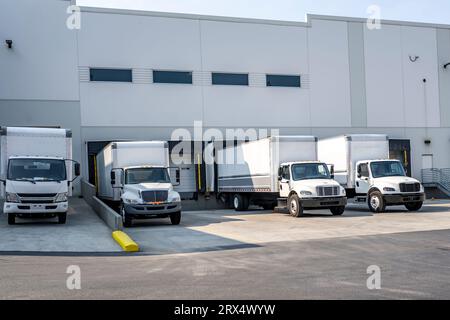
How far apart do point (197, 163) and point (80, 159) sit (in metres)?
7.07

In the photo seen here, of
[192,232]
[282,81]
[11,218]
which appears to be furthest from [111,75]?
[192,232]

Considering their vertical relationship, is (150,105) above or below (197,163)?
above

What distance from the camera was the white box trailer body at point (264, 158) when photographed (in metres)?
23.1

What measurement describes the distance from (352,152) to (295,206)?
5085 mm

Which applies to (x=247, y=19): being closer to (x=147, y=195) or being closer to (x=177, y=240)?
(x=147, y=195)

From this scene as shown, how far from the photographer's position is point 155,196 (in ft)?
61.8

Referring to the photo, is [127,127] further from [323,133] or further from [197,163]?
[323,133]

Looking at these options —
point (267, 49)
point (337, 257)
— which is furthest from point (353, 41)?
point (337, 257)

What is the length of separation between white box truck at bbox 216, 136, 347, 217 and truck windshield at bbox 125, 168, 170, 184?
17.6 ft

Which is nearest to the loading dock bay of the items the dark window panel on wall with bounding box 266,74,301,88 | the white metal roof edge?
the white metal roof edge

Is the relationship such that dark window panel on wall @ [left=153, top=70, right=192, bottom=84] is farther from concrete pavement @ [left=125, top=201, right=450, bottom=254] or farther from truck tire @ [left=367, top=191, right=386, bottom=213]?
truck tire @ [left=367, top=191, right=386, bottom=213]

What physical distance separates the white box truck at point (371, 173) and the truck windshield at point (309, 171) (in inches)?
109

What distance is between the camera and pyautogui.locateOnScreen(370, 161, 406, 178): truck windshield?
23836 millimetres

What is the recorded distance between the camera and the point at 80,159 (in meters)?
31.6
